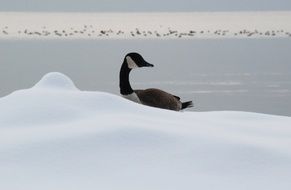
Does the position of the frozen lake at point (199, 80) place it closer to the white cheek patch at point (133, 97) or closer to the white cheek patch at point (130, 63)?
the white cheek patch at point (130, 63)

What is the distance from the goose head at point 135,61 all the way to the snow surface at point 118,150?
461 cm

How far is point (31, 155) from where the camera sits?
9.32 ft

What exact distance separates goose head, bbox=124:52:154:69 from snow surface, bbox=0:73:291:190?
4613 millimetres

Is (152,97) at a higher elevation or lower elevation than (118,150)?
higher

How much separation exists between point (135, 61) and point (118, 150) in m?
5.54

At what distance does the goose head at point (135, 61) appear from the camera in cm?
833

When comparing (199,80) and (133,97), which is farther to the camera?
(199,80)

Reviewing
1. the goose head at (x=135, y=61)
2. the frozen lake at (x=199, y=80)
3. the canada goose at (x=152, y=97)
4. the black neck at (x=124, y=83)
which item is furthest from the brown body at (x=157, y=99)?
the frozen lake at (x=199, y=80)

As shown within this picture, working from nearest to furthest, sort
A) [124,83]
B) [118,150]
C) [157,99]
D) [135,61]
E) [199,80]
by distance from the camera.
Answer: [118,150] < [157,99] < [124,83] < [135,61] < [199,80]

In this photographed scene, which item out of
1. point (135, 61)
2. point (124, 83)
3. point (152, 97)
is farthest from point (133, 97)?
point (135, 61)

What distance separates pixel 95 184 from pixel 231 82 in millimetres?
15141

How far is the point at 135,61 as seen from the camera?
8.39 metres

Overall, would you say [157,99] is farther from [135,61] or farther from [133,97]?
[135,61]

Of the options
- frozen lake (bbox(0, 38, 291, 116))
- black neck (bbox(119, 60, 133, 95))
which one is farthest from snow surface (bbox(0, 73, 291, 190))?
frozen lake (bbox(0, 38, 291, 116))
